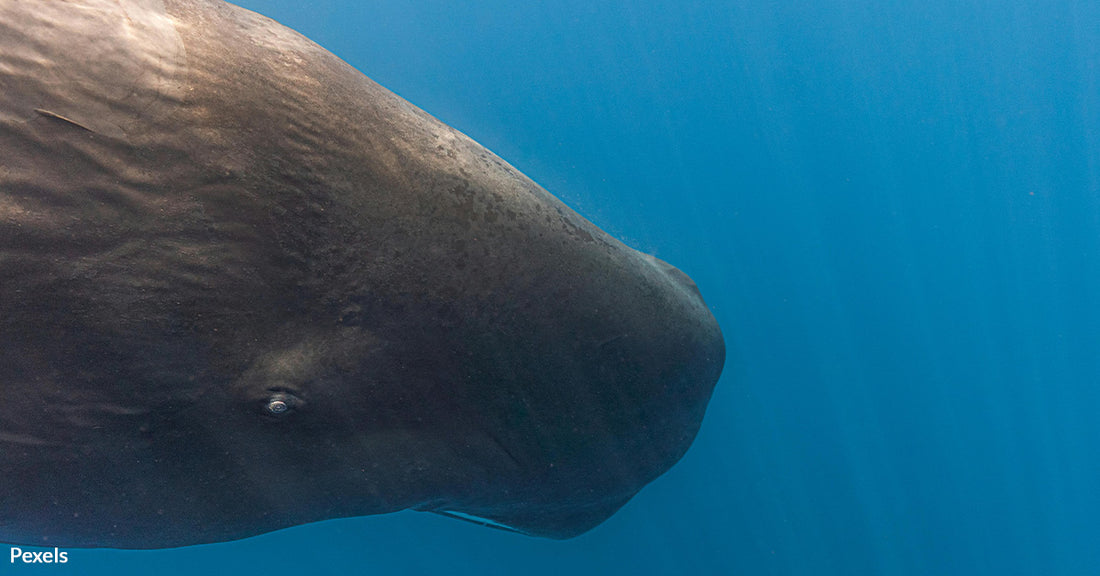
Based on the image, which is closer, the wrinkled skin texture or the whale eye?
the wrinkled skin texture

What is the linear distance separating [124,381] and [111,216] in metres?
0.46

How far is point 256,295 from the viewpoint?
1.71 meters

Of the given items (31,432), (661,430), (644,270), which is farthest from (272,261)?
(661,430)

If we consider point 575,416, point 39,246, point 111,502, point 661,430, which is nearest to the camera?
point 39,246

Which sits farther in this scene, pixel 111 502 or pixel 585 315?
pixel 585 315

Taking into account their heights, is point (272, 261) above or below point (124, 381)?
above

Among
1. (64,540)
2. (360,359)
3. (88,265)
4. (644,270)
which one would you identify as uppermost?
(644,270)

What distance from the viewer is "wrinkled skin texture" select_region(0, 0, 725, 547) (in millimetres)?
1500

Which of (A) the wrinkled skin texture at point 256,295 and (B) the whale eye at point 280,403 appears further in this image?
(B) the whale eye at point 280,403

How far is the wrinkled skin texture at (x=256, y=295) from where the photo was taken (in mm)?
1500

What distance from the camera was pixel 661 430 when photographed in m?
2.65

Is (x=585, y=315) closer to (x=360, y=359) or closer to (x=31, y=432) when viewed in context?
(x=360, y=359)

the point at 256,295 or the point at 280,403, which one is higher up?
the point at 256,295

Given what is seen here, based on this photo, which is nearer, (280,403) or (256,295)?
(256,295)
